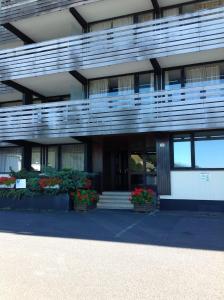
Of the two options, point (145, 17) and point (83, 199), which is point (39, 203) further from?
point (145, 17)

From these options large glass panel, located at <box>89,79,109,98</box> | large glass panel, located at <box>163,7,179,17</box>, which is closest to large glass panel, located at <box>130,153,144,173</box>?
large glass panel, located at <box>89,79,109,98</box>

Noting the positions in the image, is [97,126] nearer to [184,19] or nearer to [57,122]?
[57,122]

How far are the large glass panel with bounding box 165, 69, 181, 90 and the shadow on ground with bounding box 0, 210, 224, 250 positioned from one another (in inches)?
225

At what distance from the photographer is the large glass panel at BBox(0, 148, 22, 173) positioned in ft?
62.5

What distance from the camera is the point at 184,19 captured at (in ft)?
45.5

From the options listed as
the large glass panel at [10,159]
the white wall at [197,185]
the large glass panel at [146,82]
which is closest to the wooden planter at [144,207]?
the white wall at [197,185]

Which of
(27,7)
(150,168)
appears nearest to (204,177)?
(150,168)

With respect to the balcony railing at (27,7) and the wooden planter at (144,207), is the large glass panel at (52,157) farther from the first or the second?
the balcony railing at (27,7)

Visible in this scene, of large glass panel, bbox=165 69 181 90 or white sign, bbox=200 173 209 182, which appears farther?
large glass panel, bbox=165 69 181 90

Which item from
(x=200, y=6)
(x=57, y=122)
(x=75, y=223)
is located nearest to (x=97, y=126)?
(x=57, y=122)

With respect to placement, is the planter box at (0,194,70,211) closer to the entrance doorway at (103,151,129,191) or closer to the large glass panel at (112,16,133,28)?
the entrance doorway at (103,151,129,191)

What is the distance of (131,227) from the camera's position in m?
10.1

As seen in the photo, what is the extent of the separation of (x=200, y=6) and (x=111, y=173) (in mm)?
9100

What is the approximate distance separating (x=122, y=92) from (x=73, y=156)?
4.34m
